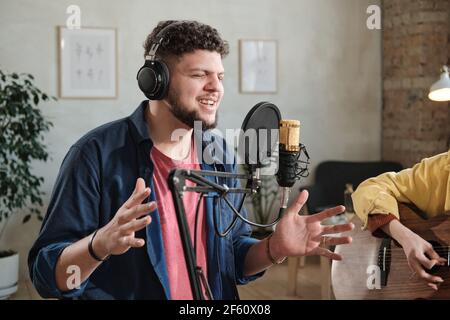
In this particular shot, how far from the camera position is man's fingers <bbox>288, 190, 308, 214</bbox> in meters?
0.78

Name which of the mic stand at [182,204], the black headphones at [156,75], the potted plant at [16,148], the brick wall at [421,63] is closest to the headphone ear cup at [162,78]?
the black headphones at [156,75]

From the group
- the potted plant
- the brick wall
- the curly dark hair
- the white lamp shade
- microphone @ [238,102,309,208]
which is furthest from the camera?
the brick wall

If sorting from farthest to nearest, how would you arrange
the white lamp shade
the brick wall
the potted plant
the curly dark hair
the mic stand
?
the brick wall → the potted plant → the white lamp shade → the curly dark hair → the mic stand

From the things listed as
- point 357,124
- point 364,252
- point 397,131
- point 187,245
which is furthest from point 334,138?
point 187,245

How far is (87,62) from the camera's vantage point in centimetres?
312

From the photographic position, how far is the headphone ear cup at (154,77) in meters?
0.81

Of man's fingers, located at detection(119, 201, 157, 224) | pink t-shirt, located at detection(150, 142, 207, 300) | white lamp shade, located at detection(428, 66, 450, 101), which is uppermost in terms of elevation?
white lamp shade, located at detection(428, 66, 450, 101)

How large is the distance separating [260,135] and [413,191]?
61 cm

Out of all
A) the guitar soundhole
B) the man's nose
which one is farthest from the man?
the guitar soundhole

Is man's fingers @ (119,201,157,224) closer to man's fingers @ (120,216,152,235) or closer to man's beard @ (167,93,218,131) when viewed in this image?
man's fingers @ (120,216,152,235)

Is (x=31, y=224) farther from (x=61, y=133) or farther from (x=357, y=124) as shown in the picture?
(x=357, y=124)

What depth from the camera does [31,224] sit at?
3.21 m

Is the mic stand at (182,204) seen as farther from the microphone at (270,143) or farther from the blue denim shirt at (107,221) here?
the blue denim shirt at (107,221)

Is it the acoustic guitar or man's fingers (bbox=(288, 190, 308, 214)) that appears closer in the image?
man's fingers (bbox=(288, 190, 308, 214))
